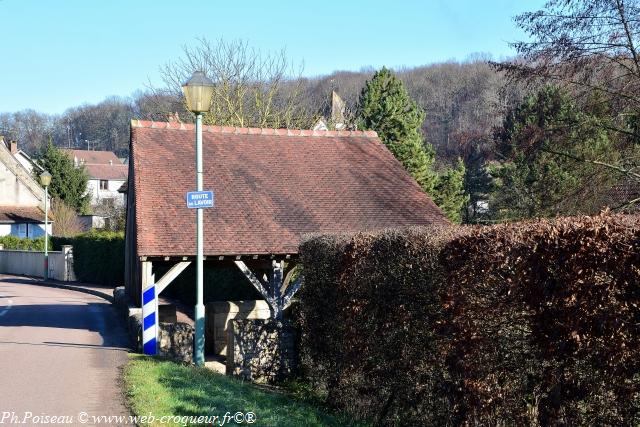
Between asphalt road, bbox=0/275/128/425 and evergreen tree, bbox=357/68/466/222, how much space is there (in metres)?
15.7

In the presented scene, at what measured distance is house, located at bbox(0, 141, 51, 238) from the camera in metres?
48.6

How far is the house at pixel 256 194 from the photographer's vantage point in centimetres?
1589

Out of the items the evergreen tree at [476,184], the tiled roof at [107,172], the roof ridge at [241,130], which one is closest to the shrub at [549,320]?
the roof ridge at [241,130]

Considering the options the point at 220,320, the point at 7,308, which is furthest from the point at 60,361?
the point at 7,308

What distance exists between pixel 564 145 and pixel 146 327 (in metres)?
9.34

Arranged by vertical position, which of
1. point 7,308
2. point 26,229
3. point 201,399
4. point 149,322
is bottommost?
point 7,308

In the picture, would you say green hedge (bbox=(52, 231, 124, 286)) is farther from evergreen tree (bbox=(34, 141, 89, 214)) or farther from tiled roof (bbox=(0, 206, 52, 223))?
evergreen tree (bbox=(34, 141, 89, 214))

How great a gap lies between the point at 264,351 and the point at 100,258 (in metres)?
21.3

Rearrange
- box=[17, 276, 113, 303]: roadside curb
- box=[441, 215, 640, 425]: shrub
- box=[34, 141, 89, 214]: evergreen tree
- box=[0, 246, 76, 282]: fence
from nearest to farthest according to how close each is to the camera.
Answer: box=[441, 215, 640, 425]: shrub, box=[17, 276, 113, 303]: roadside curb, box=[0, 246, 76, 282]: fence, box=[34, 141, 89, 214]: evergreen tree

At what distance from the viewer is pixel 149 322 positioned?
1310cm

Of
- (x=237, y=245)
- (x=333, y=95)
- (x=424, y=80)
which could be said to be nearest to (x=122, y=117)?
(x=424, y=80)

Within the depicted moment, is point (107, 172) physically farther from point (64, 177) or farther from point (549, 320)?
point (549, 320)

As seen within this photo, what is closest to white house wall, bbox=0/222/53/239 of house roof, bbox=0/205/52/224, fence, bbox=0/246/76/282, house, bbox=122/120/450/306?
house roof, bbox=0/205/52/224

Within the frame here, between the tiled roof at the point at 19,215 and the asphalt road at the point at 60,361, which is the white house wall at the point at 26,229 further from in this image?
the asphalt road at the point at 60,361
